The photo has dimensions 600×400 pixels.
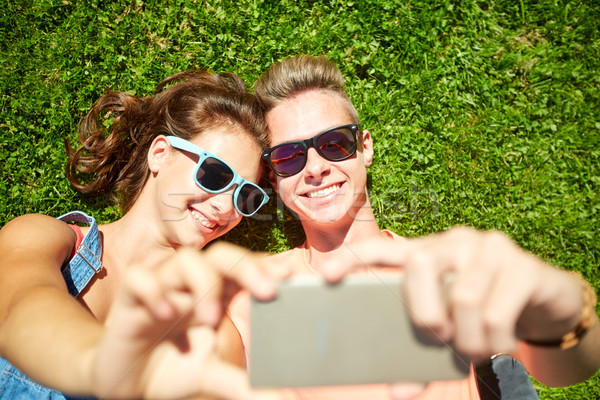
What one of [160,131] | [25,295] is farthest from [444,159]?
[25,295]

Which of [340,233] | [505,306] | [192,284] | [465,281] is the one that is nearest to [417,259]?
[465,281]

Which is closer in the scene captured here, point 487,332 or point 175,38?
point 487,332

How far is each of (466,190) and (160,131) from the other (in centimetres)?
275

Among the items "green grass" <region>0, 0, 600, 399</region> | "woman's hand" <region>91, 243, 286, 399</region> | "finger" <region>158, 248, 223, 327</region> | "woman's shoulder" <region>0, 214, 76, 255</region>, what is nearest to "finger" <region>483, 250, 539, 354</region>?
"woman's hand" <region>91, 243, 286, 399</region>

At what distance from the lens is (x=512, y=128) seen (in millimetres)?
3439

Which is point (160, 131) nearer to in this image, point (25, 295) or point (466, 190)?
point (25, 295)

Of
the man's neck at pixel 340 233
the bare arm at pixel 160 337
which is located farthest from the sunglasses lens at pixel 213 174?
the bare arm at pixel 160 337

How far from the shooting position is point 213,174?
2.51 metres

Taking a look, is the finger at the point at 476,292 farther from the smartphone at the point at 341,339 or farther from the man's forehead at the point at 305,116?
the man's forehead at the point at 305,116

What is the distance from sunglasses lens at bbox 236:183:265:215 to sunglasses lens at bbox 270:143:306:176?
0.22 m

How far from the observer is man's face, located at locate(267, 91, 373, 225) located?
2.65 m

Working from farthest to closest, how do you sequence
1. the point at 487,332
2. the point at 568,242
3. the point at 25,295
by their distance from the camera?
the point at 568,242
the point at 25,295
the point at 487,332

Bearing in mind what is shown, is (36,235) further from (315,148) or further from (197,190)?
(315,148)

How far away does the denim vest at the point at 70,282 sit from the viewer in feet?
7.25
